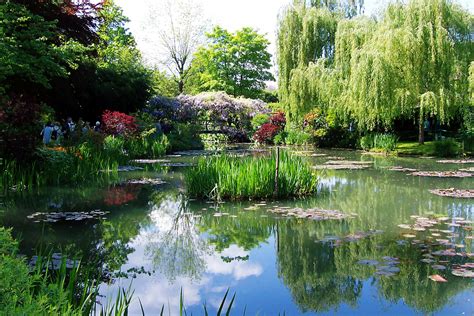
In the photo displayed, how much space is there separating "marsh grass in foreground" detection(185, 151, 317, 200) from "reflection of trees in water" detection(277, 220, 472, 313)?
2454 mm

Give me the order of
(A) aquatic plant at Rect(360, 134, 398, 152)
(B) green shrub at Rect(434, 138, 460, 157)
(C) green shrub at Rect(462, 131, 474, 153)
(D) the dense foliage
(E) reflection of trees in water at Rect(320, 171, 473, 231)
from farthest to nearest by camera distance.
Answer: (A) aquatic plant at Rect(360, 134, 398, 152) → (C) green shrub at Rect(462, 131, 474, 153) → (B) green shrub at Rect(434, 138, 460, 157) → (D) the dense foliage → (E) reflection of trees in water at Rect(320, 171, 473, 231)

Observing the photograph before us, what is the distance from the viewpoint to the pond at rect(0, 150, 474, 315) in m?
4.25

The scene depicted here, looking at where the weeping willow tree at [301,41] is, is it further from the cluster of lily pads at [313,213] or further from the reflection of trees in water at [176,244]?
the reflection of trees in water at [176,244]

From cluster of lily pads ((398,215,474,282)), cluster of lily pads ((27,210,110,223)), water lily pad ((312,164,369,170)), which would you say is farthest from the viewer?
water lily pad ((312,164,369,170))

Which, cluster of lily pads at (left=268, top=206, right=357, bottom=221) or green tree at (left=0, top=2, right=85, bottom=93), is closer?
cluster of lily pads at (left=268, top=206, right=357, bottom=221)

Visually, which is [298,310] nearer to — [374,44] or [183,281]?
[183,281]

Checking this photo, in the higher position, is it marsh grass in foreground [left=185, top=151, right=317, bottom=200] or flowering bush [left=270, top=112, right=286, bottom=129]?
flowering bush [left=270, top=112, right=286, bottom=129]

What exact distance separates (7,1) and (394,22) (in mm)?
14321

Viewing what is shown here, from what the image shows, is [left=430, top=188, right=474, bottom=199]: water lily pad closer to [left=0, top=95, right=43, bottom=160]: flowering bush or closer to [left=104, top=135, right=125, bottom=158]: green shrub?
[left=0, top=95, right=43, bottom=160]: flowering bush

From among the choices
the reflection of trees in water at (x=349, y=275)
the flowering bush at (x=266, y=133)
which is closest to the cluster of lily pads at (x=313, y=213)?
the reflection of trees in water at (x=349, y=275)

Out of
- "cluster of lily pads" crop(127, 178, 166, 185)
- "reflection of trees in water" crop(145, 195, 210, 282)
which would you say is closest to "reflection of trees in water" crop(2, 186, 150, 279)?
"reflection of trees in water" crop(145, 195, 210, 282)

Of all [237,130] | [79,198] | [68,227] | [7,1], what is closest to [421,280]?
[68,227]

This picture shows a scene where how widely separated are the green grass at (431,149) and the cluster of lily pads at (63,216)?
48.7ft

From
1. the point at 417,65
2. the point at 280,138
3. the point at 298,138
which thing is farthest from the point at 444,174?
the point at 280,138
